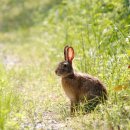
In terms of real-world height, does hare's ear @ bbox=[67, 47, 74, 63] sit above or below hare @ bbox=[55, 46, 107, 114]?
above

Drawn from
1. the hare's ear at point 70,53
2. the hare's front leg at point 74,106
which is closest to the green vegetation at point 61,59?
the hare's front leg at point 74,106

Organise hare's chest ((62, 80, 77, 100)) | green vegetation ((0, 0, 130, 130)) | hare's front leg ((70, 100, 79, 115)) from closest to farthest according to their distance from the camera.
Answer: green vegetation ((0, 0, 130, 130)), hare's front leg ((70, 100, 79, 115)), hare's chest ((62, 80, 77, 100))

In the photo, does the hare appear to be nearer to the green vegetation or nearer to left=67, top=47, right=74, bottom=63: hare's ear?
left=67, top=47, right=74, bottom=63: hare's ear

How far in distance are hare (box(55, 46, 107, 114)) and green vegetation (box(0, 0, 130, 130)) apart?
0.14 m

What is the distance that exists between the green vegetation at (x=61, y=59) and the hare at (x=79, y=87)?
14 centimetres

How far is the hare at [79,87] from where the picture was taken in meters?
5.82

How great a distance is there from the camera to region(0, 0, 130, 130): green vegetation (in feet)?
17.5

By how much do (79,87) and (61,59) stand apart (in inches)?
112

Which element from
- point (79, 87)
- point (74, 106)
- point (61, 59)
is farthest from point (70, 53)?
point (61, 59)

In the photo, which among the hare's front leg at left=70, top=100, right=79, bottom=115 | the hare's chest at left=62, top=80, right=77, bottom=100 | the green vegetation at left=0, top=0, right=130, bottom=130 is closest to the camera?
the green vegetation at left=0, top=0, right=130, bottom=130

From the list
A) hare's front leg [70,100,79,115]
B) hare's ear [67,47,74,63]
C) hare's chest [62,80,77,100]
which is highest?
hare's ear [67,47,74,63]

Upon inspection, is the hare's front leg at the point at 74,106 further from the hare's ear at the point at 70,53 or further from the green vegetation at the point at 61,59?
the hare's ear at the point at 70,53

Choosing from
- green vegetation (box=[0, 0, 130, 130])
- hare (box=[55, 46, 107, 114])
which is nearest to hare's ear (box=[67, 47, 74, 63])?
hare (box=[55, 46, 107, 114])

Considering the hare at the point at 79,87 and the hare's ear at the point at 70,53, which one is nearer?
the hare at the point at 79,87
